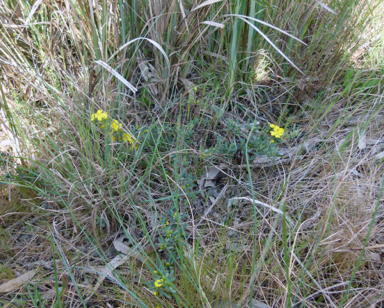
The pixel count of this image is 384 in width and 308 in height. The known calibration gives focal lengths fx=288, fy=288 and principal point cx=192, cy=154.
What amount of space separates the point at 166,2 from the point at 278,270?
1.62 metres

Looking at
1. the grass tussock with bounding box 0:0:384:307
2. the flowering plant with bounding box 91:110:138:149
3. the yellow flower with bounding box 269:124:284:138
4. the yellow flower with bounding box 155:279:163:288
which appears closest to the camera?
the yellow flower with bounding box 155:279:163:288

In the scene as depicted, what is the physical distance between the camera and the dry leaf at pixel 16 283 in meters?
1.23

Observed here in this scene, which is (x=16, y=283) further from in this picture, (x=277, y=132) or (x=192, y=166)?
(x=277, y=132)

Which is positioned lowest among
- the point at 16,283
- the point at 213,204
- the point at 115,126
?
the point at 16,283

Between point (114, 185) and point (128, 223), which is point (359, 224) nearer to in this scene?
point (128, 223)

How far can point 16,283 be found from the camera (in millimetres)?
1239

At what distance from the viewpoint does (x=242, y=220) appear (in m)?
1.49

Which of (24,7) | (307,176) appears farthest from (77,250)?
(24,7)

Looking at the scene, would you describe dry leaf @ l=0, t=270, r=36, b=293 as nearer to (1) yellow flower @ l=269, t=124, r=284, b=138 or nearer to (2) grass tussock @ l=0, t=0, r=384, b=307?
(2) grass tussock @ l=0, t=0, r=384, b=307

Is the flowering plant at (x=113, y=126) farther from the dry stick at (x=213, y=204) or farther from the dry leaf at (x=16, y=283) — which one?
the dry leaf at (x=16, y=283)

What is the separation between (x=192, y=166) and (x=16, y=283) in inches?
39.1

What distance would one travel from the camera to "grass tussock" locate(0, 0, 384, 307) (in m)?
1.18

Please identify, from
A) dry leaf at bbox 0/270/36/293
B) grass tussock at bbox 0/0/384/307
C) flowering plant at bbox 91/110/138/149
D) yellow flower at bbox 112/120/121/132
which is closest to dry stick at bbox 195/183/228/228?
grass tussock at bbox 0/0/384/307

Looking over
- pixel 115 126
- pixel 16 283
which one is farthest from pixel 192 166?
pixel 16 283
